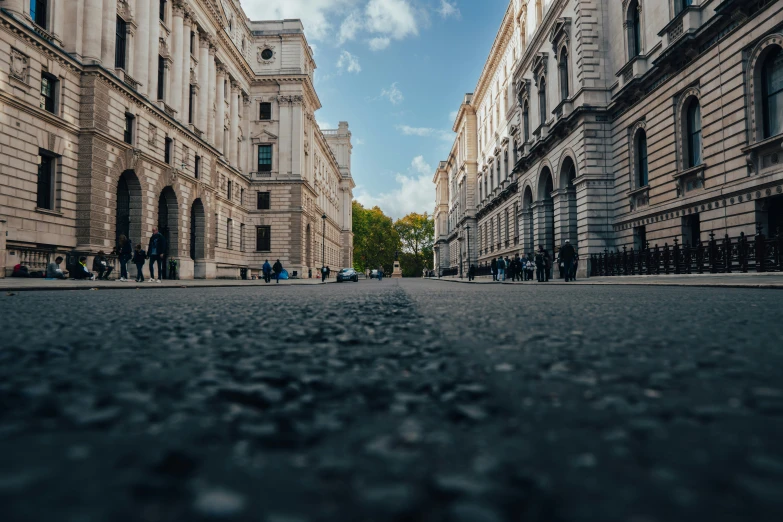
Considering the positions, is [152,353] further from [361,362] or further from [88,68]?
[88,68]

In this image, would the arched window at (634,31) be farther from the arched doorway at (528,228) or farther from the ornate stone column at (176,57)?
the ornate stone column at (176,57)

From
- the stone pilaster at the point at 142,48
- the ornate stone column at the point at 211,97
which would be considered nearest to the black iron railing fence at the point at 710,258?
the stone pilaster at the point at 142,48

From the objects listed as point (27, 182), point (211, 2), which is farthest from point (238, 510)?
point (211, 2)

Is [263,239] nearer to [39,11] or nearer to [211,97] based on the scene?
[211,97]

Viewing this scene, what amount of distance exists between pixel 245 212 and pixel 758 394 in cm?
4465

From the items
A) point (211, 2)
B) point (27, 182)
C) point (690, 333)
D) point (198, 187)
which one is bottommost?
point (690, 333)

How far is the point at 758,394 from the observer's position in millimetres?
1078

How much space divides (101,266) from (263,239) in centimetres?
2537

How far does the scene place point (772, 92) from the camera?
1498 centimetres

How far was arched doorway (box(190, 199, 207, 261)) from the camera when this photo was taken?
33000 mm

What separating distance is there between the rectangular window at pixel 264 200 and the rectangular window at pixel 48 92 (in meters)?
25.7

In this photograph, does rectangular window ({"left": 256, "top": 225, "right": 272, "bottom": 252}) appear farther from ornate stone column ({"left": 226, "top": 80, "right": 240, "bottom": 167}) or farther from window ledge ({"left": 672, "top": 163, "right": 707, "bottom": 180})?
window ledge ({"left": 672, "top": 163, "right": 707, "bottom": 180})

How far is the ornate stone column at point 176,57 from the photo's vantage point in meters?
28.9

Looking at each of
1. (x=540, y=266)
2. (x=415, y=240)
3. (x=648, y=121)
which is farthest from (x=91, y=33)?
(x=415, y=240)
